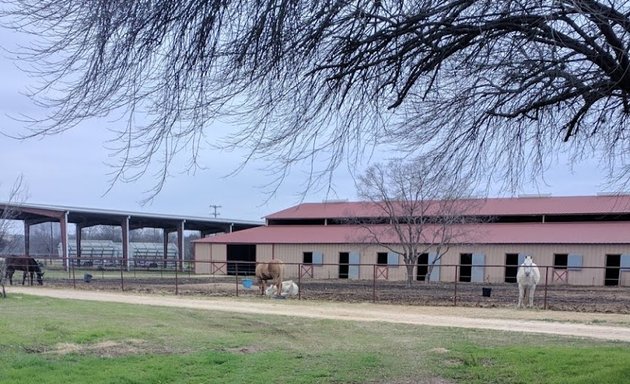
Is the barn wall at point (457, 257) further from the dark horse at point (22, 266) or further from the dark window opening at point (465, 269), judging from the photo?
the dark horse at point (22, 266)

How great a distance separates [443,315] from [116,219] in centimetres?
4641

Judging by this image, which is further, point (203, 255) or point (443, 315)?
point (203, 255)

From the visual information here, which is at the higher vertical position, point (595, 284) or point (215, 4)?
point (215, 4)

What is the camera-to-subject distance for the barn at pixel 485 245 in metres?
36.2

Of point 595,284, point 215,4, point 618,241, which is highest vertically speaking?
point 215,4

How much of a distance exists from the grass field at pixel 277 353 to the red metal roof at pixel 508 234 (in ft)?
81.3

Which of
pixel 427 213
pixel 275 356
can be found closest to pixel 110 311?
pixel 275 356

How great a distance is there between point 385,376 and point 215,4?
5930mm

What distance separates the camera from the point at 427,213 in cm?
3391

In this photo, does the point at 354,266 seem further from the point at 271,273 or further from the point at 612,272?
the point at 271,273

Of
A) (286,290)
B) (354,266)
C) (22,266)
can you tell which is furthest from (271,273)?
(354,266)

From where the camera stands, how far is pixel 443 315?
18.6m

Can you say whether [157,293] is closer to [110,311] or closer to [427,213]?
[110,311]

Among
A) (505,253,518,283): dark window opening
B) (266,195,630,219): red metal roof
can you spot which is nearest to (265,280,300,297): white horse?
(266,195,630,219): red metal roof
